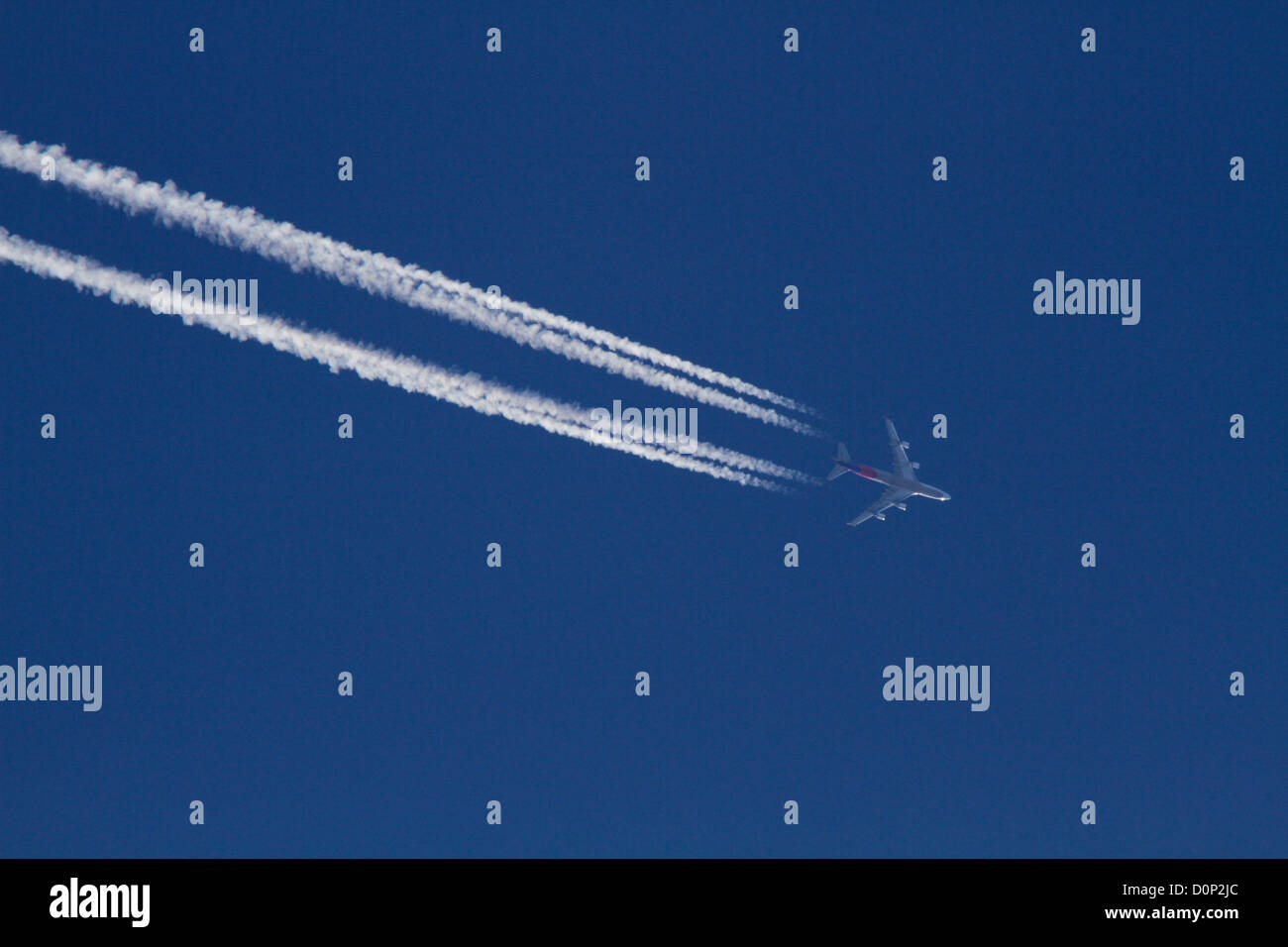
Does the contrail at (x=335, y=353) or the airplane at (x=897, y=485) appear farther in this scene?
the airplane at (x=897, y=485)

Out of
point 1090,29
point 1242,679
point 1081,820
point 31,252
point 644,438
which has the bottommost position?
point 1081,820

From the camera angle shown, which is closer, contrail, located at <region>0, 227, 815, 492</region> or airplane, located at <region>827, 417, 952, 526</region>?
contrail, located at <region>0, 227, 815, 492</region>

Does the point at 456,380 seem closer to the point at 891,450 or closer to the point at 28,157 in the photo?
the point at 28,157

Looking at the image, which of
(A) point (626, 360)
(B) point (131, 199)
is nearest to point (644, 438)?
(A) point (626, 360)

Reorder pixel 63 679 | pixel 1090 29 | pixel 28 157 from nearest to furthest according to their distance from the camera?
pixel 28 157 < pixel 63 679 < pixel 1090 29
